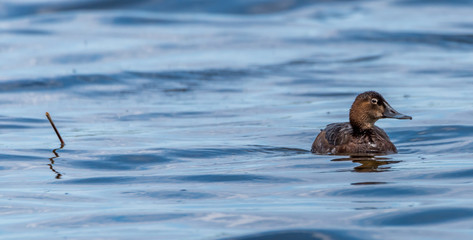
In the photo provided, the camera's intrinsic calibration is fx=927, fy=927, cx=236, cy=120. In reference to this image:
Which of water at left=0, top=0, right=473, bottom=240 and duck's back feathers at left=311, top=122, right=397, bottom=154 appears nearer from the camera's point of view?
water at left=0, top=0, right=473, bottom=240

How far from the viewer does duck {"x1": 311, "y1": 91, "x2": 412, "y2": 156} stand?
10.1m

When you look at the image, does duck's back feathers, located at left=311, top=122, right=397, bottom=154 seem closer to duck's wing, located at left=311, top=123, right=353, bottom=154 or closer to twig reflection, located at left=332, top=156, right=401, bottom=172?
duck's wing, located at left=311, top=123, right=353, bottom=154

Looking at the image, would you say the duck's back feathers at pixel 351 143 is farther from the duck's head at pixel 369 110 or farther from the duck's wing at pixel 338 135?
the duck's head at pixel 369 110

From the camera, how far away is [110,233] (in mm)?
6266

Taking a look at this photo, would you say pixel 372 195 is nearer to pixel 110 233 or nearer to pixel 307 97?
pixel 110 233

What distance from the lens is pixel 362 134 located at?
10367 mm

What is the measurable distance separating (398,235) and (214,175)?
116 inches

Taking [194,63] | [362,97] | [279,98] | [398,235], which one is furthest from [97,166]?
[194,63]

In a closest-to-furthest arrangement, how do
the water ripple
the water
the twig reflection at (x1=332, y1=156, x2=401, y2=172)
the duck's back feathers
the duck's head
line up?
the water ripple → the water → the twig reflection at (x1=332, y1=156, x2=401, y2=172) → the duck's back feathers → the duck's head

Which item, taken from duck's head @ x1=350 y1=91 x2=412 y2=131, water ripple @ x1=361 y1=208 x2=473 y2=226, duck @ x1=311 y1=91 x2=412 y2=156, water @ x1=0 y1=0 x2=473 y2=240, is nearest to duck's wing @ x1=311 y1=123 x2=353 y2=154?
duck @ x1=311 y1=91 x2=412 y2=156

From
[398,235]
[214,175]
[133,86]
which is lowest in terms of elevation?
[398,235]

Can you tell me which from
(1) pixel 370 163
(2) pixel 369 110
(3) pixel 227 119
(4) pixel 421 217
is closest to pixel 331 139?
(2) pixel 369 110

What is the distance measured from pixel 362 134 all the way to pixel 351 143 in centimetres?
24

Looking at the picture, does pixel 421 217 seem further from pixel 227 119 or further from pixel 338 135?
pixel 227 119
